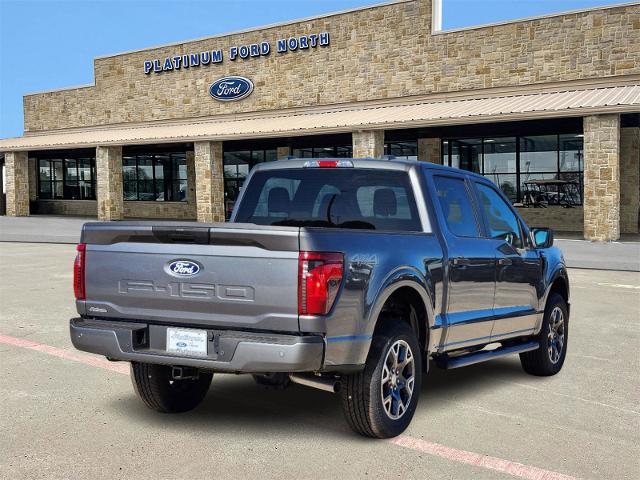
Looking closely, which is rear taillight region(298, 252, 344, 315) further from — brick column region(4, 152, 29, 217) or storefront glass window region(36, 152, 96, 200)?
storefront glass window region(36, 152, 96, 200)

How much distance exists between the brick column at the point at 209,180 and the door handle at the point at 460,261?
27.5 metres

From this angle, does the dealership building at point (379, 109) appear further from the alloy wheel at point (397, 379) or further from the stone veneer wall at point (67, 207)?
the alloy wheel at point (397, 379)

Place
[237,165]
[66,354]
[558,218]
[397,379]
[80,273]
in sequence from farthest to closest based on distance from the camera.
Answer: [237,165], [558,218], [66,354], [80,273], [397,379]

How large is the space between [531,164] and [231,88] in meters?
15.4

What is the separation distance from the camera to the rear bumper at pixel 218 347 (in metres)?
4.35

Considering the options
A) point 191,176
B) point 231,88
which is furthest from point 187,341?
point 191,176

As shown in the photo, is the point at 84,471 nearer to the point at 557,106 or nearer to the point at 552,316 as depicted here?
the point at 552,316

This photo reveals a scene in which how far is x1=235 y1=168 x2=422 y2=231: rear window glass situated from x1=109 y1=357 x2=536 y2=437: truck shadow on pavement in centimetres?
139

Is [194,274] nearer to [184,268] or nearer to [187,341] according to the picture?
[184,268]

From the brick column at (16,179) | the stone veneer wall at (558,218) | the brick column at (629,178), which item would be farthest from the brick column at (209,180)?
the brick column at (629,178)

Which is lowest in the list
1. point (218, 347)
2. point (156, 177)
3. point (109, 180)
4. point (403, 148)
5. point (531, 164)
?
point (218, 347)

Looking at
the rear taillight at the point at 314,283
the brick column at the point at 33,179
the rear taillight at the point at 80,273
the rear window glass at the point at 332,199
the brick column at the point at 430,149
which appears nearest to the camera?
the rear taillight at the point at 314,283

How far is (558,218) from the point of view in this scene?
29.4 meters

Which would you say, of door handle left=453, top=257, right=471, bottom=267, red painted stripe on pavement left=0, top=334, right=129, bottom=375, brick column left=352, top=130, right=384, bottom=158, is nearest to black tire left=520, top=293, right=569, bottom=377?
door handle left=453, top=257, right=471, bottom=267
